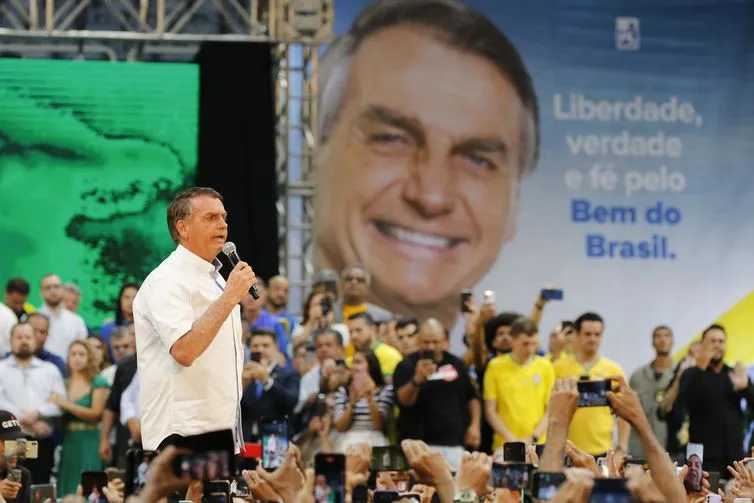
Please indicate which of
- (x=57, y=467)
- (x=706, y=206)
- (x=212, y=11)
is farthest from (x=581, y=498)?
(x=706, y=206)

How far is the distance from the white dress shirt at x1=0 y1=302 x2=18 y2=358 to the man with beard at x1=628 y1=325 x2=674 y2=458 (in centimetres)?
441

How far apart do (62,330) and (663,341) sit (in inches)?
173

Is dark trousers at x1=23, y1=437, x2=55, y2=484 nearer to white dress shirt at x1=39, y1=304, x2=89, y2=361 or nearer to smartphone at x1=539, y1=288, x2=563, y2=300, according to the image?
white dress shirt at x1=39, y1=304, x2=89, y2=361

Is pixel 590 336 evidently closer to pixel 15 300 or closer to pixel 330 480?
pixel 15 300

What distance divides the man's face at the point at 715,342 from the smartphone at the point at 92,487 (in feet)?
15.8

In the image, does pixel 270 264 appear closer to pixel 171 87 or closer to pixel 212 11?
pixel 171 87

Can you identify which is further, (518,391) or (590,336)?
(590,336)

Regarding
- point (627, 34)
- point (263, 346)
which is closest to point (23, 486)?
point (263, 346)

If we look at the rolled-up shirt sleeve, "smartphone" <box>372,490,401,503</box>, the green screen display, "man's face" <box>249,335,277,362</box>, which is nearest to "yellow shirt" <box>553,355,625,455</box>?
"man's face" <box>249,335,277,362</box>

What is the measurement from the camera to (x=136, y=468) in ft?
12.9

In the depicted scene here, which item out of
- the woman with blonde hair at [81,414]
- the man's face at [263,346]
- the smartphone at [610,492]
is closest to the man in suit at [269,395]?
the man's face at [263,346]

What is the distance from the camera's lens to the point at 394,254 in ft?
41.7

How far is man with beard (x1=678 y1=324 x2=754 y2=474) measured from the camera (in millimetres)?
9258

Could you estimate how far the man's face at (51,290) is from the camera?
10.2 metres
